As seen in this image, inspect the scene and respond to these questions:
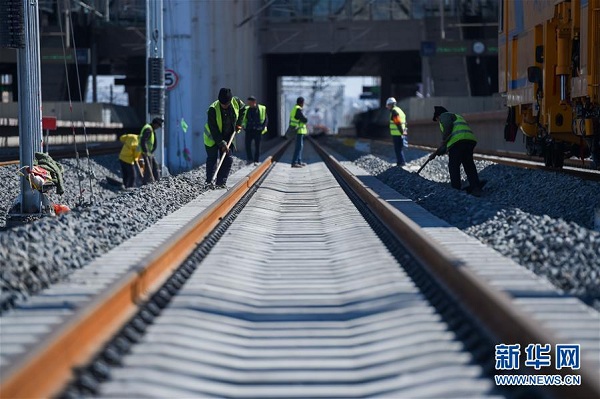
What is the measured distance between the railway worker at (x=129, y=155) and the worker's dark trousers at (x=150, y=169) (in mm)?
216

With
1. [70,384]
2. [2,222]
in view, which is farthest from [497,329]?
[2,222]

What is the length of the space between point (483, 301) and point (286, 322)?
1115 millimetres

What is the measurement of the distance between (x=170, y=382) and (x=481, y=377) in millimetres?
1358

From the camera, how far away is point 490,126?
3694 cm

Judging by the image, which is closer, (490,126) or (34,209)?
(34,209)

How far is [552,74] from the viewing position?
1744cm

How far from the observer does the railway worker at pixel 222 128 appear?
54.2ft

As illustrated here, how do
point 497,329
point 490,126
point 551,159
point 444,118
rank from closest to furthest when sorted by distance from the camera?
point 497,329 → point 444,118 → point 551,159 → point 490,126

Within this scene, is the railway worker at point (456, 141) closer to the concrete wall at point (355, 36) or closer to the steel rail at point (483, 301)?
the steel rail at point (483, 301)

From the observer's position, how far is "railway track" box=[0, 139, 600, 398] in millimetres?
4621

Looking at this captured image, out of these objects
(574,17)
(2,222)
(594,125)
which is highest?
(574,17)

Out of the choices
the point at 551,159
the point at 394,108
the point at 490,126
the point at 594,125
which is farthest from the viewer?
the point at 490,126

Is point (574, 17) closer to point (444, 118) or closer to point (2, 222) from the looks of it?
point (444, 118)

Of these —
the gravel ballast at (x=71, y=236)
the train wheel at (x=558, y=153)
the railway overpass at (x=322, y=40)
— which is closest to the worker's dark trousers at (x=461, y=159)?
the train wheel at (x=558, y=153)
